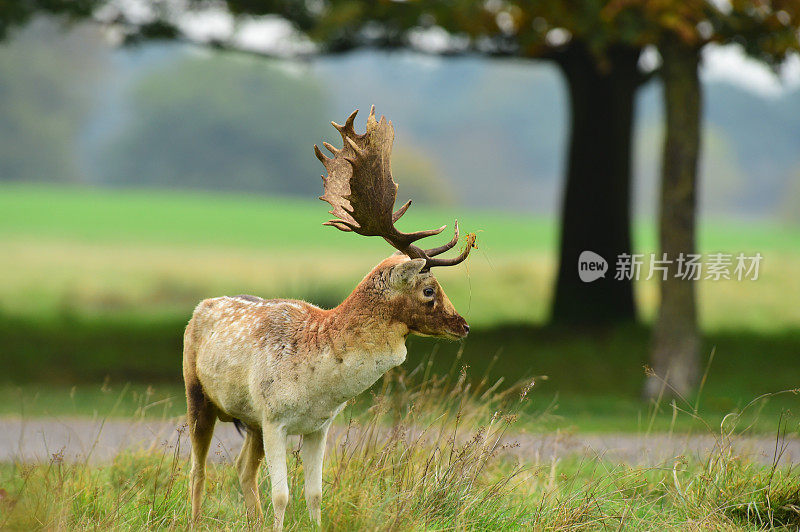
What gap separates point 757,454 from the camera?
21.9ft

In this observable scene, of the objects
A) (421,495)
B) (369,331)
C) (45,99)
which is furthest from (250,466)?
(45,99)

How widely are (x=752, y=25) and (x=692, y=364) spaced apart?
4.10 meters

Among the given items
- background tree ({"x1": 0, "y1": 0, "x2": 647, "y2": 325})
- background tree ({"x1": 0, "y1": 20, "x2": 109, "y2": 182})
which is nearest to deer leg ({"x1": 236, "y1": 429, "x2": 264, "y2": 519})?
background tree ({"x1": 0, "y1": 0, "x2": 647, "y2": 325})

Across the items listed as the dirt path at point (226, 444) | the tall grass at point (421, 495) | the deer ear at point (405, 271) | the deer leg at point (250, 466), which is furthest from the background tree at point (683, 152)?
the deer ear at point (405, 271)

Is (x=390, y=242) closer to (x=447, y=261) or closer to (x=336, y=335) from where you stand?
(x=447, y=261)

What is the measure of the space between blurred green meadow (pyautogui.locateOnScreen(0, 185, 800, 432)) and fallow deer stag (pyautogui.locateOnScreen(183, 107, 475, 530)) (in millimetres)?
704

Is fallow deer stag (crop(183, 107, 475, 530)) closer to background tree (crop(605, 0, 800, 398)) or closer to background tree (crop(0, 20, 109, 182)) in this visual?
background tree (crop(605, 0, 800, 398))

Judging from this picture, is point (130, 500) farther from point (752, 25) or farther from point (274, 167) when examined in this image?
point (274, 167)

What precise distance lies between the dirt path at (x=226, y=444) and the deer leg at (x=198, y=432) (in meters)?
0.20

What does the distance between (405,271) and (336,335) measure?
1.57ft

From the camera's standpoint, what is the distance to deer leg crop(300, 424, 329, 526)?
5.25m

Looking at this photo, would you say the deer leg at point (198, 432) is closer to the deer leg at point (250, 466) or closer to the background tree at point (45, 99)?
the deer leg at point (250, 466)

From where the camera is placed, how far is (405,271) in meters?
4.93

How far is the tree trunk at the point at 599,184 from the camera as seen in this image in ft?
53.0
